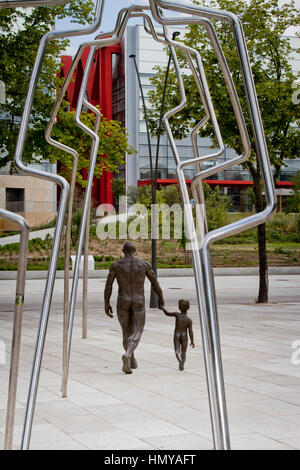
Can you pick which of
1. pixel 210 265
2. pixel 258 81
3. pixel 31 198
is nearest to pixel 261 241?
pixel 258 81

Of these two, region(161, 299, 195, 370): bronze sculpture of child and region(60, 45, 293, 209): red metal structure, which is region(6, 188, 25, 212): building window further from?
region(161, 299, 195, 370): bronze sculpture of child

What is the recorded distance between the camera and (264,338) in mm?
12281

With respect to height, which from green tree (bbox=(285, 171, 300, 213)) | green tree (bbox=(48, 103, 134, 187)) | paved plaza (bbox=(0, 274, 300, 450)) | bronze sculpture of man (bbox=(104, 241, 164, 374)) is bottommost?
paved plaza (bbox=(0, 274, 300, 450))

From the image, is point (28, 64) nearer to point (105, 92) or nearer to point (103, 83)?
point (105, 92)

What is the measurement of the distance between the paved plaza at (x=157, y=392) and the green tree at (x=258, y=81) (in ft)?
19.7

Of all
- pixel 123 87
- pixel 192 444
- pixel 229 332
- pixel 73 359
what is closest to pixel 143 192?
pixel 123 87

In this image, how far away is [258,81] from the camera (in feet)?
61.4

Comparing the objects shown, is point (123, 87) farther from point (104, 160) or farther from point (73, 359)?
point (73, 359)

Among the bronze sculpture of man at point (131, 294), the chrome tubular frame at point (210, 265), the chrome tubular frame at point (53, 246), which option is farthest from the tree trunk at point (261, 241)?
the chrome tubular frame at point (210, 265)

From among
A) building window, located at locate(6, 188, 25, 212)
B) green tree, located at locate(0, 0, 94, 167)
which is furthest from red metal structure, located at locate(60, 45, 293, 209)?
green tree, located at locate(0, 0, 94, 167)

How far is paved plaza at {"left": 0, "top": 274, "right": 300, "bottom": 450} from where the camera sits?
5574mm

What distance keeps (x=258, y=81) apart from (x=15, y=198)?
105ft

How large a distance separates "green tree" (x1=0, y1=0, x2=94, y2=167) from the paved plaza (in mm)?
4059

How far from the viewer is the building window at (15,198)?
47.8 metres
